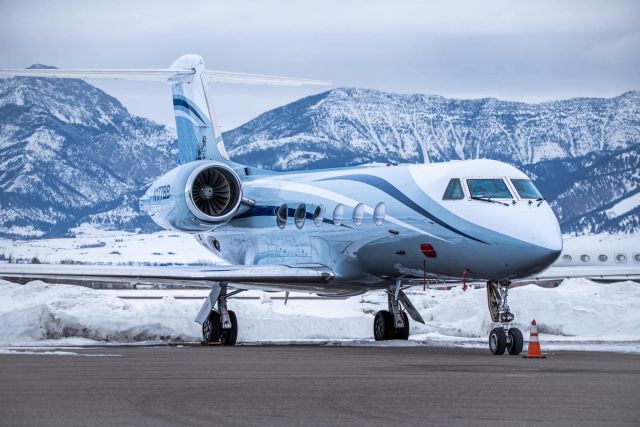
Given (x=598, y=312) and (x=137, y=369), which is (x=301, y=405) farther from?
(x=598, y=312)

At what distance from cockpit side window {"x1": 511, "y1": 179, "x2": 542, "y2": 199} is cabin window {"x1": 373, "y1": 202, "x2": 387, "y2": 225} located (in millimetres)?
2818

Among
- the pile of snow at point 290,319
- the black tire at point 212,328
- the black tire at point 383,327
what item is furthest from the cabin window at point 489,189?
the black tire at point 212,328

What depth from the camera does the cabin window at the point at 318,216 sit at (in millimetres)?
25812

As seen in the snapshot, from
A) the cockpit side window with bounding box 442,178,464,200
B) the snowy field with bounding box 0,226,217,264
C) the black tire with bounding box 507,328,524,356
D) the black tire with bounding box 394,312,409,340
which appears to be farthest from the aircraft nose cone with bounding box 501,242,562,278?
the snowy field with bounding box 0,226,217,264

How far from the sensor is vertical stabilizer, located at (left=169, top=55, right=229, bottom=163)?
100 ft

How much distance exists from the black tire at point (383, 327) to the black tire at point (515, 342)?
598 centimetres

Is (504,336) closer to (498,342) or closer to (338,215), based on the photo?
(498,342)

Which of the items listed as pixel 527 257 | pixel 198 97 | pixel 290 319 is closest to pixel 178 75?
pixel 198 97

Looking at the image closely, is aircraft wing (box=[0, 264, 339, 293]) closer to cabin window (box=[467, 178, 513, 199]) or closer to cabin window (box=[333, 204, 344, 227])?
cabin window (box=[333, 204, 344, 227])

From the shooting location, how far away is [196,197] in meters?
27.1

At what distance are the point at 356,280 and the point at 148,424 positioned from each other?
1507 centimetres

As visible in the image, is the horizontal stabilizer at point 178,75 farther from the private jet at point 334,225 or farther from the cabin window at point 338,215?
the cabin window at point 338,215

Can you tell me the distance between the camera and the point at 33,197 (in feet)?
646

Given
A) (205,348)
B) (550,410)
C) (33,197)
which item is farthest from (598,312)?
(33,197)
